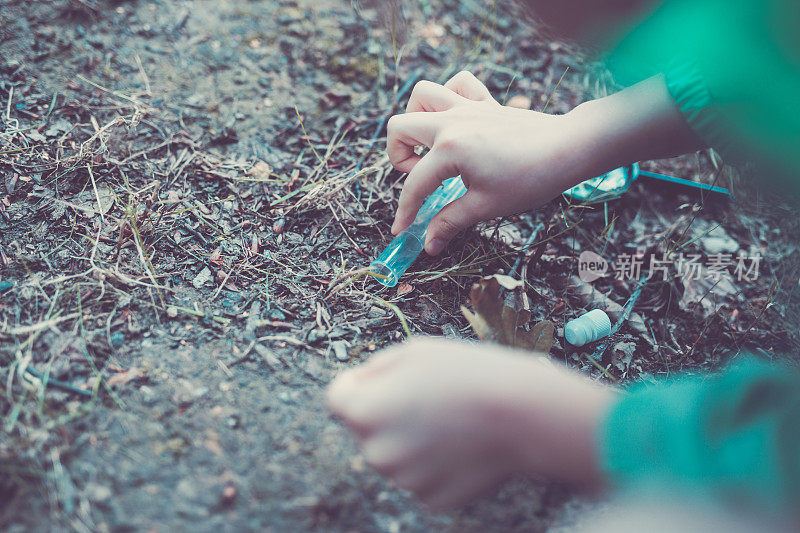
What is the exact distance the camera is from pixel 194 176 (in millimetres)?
1479

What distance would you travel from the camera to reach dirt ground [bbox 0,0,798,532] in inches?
39.1

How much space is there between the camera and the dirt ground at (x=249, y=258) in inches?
39.1

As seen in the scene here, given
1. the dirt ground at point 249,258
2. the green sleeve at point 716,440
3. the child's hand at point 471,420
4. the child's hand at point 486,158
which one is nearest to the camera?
the green sleeve at point 716,440

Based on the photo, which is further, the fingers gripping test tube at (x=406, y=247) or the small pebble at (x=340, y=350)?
the fingers gripping test tube at (x=406, y=247)

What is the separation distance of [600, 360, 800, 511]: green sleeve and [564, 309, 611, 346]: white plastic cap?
1.52 feet

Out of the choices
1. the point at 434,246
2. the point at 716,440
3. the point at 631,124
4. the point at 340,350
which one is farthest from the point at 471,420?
the point at 631,124

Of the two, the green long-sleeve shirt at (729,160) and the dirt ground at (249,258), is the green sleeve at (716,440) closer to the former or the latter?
the green long-sleeve shirt at (729,160)

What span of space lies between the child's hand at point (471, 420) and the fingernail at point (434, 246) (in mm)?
460

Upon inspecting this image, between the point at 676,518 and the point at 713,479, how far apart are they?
81mm

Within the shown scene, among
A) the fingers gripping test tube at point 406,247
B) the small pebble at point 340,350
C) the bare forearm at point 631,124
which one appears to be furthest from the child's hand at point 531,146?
the small pebble at point 340,350

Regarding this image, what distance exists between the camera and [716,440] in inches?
30.5

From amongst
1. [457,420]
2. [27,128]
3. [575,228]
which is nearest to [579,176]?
[575,228]

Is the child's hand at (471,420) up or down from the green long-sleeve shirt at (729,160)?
down

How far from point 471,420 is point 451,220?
0.53 meters
